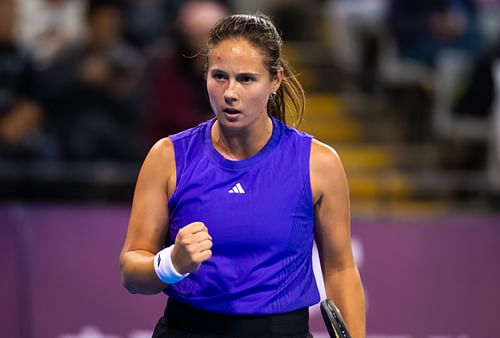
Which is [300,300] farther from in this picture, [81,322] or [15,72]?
[15,72]

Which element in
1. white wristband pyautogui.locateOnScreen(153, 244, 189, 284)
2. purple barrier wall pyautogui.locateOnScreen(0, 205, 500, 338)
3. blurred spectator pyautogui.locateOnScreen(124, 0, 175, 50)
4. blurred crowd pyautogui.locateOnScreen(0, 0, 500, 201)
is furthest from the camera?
blurred spectator pyautogui.locateOnScreen(124, 0, 175, 50)

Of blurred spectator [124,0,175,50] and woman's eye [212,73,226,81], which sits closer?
woman's eye [212,73,226,81]

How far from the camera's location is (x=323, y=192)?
12.2ft

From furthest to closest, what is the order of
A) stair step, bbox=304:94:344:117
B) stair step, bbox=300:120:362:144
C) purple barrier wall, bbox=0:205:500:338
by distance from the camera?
stair step, bbox=304:94:344:117, stair step, bbox=300:120:362:144, purple barrier wall, bbox=0:205:500:338

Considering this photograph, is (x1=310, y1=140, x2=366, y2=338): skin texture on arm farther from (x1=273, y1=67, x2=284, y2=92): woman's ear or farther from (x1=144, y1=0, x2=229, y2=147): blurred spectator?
→ (x1=144, y1=0, x2=229, y2=147): blurred spectator

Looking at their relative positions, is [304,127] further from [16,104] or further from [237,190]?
[237,190]

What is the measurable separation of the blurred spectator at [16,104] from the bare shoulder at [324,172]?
377 centimetres

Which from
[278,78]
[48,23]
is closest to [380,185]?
[48,23]

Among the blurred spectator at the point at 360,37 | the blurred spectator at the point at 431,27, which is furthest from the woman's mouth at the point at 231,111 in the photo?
the blurred spectator at the point at 360,37

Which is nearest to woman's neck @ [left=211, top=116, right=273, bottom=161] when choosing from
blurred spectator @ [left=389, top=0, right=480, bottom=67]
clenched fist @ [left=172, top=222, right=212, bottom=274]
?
clenched fist @ [left=172, top=222, right=212, bottom=274]

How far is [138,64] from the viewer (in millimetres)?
7797

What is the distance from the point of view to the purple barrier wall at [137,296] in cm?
617

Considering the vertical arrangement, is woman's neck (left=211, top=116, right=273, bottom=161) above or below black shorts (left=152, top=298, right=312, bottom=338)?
above

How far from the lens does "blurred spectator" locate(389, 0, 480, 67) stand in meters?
8.50
